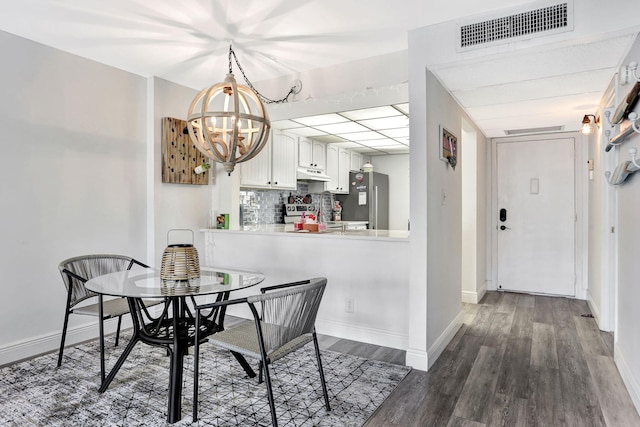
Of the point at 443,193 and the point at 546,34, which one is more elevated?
the point at 546,34

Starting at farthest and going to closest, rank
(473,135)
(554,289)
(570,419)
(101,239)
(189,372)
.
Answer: (554,289) → (473,135) → (101,239) → (189,372) → (570,419)

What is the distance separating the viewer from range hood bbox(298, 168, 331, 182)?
18.6ft

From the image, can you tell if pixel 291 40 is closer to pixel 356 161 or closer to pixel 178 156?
pixel 178 156

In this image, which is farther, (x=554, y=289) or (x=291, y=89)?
(x=554, y=289)

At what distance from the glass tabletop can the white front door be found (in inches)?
161

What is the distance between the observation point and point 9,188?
2.84 meters

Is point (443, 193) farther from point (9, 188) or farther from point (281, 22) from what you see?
point (9, 188)

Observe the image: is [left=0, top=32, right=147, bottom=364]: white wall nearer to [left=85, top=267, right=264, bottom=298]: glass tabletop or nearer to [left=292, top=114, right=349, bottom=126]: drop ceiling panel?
[left=85, top=267, right=264, bottom=298]: glass tabletop

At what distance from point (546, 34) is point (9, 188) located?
3705 mm

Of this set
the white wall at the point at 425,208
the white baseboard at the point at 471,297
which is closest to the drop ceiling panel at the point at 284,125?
the white wall at the point at 425,208

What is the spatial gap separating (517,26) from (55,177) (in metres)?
3.46

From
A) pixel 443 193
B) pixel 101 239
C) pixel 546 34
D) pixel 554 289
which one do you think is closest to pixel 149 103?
pixel 101 239

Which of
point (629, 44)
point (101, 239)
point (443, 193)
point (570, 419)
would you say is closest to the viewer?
point (570, 419)

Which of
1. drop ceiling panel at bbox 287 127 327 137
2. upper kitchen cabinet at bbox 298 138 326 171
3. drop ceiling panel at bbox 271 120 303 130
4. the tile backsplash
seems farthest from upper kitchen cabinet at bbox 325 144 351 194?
drop ceiling panel at bbox 271 120 303 130
